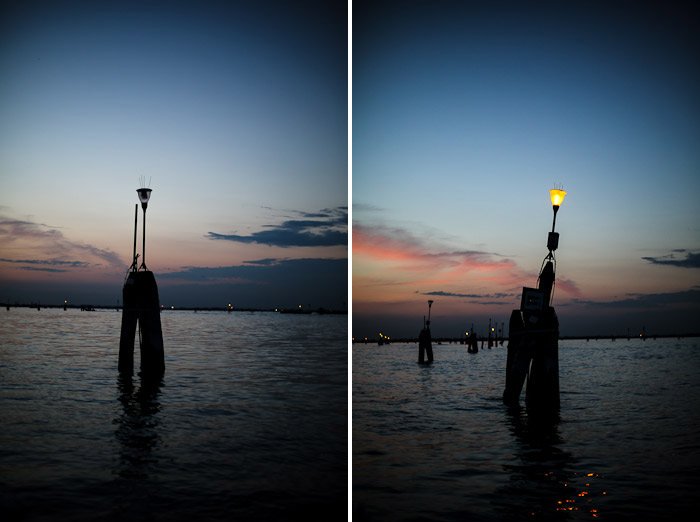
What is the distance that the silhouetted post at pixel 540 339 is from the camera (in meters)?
6.21

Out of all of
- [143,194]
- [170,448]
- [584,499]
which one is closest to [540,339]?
[584,499]

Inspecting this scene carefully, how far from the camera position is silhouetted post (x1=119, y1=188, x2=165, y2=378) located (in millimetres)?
7508

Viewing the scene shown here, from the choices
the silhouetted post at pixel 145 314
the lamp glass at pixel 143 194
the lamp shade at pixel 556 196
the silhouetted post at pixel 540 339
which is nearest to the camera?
the lamp shade at pixel 556 196

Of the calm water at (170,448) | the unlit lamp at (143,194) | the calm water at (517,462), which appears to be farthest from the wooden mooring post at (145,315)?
the calm water at (517,462)

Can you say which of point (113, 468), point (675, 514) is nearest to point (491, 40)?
point (675, 514)

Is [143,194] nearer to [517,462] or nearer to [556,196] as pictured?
[556,196]

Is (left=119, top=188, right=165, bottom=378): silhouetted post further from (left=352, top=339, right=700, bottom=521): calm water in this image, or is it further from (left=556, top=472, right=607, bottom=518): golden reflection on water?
(left=556, top=472, right=607, bottom=518): golden reflection on water

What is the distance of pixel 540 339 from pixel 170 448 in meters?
3.35

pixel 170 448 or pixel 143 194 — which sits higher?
pixel 143 194

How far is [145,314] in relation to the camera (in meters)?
7.58

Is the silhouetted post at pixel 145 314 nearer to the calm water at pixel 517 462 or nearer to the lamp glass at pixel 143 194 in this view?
the lamp glass at pixel 143 194

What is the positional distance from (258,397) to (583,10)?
6485mm

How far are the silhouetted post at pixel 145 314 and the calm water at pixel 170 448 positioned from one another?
0.50 meters

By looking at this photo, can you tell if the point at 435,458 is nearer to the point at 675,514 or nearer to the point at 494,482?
the point at 494,482
